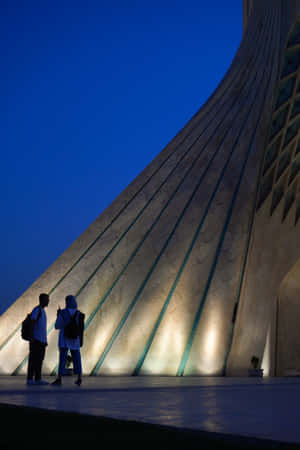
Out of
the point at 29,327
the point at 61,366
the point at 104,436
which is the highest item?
the point at 29,327

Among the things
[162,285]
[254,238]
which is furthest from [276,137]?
[162,285]

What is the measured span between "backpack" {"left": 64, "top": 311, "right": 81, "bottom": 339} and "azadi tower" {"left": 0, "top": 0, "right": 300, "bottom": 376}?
2.20m

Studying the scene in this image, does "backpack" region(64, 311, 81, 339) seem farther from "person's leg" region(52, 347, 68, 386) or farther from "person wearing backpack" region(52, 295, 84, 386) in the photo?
"person's leg" region(52, 347, 68, 386)

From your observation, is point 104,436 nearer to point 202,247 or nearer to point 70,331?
point 70,331

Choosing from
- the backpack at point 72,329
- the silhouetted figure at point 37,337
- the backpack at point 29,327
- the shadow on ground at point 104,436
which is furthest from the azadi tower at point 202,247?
the shadow on ground at point 104,436

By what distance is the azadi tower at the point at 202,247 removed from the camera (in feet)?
28.7

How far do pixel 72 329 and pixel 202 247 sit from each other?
4.33m

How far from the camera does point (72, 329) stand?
21.0 feet

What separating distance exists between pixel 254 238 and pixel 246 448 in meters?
8.79

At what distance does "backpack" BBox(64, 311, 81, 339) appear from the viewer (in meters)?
6.40

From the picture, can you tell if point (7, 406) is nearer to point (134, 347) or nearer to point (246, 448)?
point (246, 448)

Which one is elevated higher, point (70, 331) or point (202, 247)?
point (202, 247)

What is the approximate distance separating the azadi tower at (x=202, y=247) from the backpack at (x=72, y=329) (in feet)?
7.20

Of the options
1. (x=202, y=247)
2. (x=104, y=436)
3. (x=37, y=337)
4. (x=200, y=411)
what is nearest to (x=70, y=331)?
(x=37, y=337)
